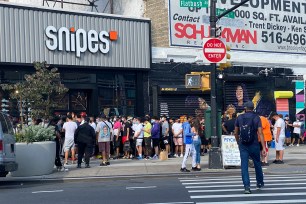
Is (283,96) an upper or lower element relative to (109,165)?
upper

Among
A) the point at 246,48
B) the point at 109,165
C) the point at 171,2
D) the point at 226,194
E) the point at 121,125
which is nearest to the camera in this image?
the point at 226,194

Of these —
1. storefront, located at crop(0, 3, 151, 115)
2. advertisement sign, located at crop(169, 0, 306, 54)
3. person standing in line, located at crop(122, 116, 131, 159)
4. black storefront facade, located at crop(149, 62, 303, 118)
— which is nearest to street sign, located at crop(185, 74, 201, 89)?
person standing in line, located at crop(122, 116, 131, 159)

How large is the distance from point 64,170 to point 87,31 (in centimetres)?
940

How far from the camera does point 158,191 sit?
12258 mm

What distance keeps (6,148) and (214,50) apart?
6947 mm

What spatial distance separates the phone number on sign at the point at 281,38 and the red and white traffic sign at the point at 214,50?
15.3 metres

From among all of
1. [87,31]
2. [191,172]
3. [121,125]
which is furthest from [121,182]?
[87,31]

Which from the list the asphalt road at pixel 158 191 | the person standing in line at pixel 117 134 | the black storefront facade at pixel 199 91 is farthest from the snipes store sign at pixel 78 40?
the asphalt road at pixel 158 191

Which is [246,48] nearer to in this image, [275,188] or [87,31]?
[87,31]

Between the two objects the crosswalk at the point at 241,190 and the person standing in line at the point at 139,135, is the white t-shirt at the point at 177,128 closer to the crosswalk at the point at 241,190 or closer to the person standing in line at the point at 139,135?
the person standing in line at the point at 139,135

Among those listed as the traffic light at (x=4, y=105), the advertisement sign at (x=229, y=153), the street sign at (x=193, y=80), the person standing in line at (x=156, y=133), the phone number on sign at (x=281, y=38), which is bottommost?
the advertisement sign at (x=229, y=153)

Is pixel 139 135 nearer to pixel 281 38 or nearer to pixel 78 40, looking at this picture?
pixel 78 40

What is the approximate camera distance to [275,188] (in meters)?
12.2

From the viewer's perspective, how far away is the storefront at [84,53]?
2369 centimetres
